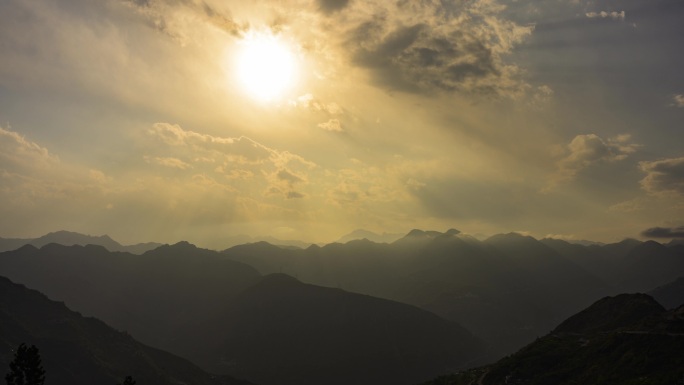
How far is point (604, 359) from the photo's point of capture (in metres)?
139

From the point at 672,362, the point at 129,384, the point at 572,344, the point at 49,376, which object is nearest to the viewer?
the point at 129,384

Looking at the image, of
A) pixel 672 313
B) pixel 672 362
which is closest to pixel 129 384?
pixel 672 362

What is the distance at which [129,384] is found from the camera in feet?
200

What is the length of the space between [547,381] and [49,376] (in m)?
199

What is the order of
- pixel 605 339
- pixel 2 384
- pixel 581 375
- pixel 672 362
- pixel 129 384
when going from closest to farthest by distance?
pixel 129 384 < pixel 672 362 < pixel 581 375 < pixel 605 339 < pixel 2 384

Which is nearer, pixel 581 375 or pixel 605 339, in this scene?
pixel 581 375

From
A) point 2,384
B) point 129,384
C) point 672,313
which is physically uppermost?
point 672,313

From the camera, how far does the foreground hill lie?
124m

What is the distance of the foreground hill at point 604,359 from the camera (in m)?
124

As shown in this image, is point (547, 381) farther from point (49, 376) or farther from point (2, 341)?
point (2, 341)

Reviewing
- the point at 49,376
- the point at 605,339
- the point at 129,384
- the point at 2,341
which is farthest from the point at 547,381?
the point at 2,341

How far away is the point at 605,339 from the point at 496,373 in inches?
1499

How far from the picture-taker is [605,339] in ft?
500

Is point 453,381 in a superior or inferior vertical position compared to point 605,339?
inferior
